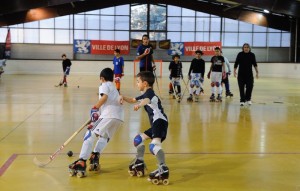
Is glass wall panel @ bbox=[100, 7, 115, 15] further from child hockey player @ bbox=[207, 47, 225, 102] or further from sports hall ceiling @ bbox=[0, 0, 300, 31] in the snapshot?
child hockey player @ bbox=[207, 47, 225, 102]

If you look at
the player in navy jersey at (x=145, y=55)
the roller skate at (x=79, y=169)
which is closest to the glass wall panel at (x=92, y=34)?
the player in navy jersey at (x=145, y=55)

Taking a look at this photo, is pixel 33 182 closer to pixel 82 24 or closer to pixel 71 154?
pixel 71 154

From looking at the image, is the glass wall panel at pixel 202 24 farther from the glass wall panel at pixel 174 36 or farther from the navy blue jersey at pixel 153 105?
the navy blue jersey at pixel 153 105

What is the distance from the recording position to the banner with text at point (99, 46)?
39125 mm

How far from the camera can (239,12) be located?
39875mm

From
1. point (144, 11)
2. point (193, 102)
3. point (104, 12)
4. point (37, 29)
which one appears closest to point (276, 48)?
point (144, 11)

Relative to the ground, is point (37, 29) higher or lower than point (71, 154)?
higher

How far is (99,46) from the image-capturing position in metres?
39.2

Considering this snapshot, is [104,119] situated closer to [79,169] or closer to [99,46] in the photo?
[79,169]

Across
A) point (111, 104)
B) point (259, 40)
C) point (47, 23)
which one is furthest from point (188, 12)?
point (111, 104)

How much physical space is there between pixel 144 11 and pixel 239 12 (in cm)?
861

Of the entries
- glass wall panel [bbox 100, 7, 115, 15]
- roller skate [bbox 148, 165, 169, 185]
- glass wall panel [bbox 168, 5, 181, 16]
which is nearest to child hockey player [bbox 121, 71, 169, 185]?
roller skate [bbox 148, 165, 169, 185]

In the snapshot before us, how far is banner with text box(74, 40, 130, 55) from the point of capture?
39.1m

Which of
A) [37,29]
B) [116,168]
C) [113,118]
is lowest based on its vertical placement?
[116,168]
